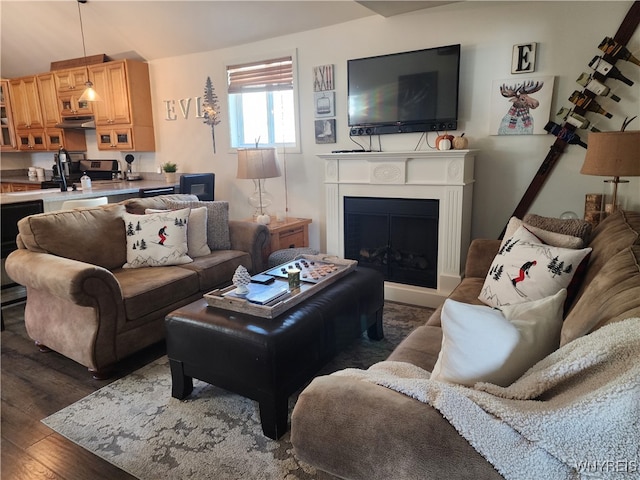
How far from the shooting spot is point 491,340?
1034 millimetres

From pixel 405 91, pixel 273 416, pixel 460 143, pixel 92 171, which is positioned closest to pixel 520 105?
pixel 460 143

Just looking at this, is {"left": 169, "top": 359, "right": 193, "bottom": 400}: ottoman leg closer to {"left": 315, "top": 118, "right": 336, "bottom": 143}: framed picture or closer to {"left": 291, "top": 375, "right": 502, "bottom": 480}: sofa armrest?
{"left": 291, "top": 375, "right": 502, "bottom": 480}: sofa armrest

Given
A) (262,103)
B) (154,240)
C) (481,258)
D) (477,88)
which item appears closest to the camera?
(481,258)

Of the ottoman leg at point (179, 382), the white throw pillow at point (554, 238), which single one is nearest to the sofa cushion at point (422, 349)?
the white throw pillow at point (554, 238)

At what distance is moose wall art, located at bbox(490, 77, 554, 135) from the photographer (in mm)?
3074

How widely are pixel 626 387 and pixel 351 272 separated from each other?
1.92 meters

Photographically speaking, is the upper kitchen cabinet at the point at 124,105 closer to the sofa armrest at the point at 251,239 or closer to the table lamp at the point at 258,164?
the table lamp at the point at 258,164

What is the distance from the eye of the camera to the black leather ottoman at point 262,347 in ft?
5.96

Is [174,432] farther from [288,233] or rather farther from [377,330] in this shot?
[288,233]

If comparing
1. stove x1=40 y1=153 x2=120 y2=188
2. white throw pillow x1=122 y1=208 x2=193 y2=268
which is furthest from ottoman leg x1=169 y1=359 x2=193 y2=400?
→ stove x1=40 y1=153 x2=120 y2=188

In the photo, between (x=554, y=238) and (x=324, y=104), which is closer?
(x=554, y=238)

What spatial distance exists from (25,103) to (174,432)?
6330mm

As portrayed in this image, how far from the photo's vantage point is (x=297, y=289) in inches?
87.8

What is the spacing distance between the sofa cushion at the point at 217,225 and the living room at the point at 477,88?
1157 mm
